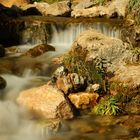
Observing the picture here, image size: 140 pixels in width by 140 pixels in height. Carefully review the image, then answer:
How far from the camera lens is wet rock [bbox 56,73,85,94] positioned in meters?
11.0

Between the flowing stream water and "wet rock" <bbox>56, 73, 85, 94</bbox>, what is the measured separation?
99cm

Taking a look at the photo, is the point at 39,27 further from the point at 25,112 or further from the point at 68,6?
the point at 25,112

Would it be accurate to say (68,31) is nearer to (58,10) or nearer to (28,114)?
(58,10)

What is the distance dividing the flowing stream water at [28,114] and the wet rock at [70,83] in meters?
0.99

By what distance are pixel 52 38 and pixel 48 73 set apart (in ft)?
16.7

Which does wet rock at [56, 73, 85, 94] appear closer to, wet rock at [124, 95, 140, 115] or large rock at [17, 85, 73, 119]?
large rock at [17, 85, 73, 119]

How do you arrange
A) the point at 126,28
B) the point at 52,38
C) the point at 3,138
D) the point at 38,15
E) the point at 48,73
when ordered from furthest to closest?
the point at 38,15 → the point at 52,38 → the point at 126,28 → the point at 48,73 → the point at 3,138

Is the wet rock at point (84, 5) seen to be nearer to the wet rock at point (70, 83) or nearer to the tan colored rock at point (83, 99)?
the wet rock at point (70, 83)

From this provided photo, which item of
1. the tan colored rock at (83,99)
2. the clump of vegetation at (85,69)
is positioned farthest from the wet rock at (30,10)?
the tan colored rock at (83,99)

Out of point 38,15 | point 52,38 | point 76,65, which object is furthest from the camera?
point 38,15

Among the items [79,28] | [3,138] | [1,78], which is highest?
[79,28]

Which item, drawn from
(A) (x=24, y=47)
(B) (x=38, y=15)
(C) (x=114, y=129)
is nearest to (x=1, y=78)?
(C) (x=114, y=129)

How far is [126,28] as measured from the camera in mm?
16797

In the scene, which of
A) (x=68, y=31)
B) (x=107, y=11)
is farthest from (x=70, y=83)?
(x=107, y=11)
